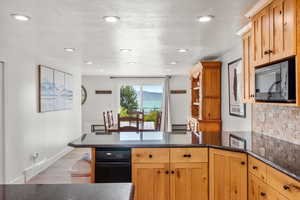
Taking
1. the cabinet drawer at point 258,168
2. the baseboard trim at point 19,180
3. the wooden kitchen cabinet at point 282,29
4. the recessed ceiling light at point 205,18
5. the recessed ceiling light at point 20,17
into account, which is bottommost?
the baseboard trim at point 19,180

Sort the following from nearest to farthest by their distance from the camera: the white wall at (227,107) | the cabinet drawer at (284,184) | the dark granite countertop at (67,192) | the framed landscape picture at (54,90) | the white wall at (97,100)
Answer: the dark granite countertop at (67,192) < the cabinet drawer at (284,184) < the white wall at (227,107) < the framed landscape picture at (54,90) < the white wall at (97,100)

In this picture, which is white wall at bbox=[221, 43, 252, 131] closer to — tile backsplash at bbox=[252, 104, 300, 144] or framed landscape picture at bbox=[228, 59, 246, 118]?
framed landscape picture at bbox=[228, 59, 246, 118]

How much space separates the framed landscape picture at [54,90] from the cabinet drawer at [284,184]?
4.17 m

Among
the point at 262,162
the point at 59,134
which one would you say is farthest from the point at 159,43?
the point at 59,134

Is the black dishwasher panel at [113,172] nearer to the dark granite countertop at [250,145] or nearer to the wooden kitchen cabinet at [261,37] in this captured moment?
the dark granite countertop at [250,145]

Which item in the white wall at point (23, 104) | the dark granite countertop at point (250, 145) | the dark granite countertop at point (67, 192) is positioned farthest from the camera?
the white wall at point (23, 104)

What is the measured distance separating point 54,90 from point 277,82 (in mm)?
4611

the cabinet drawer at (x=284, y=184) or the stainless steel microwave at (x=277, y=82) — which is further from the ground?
the stainless steel microwave at (x=277, y=82)

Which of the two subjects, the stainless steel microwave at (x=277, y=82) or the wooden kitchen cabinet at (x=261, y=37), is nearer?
the stainless steel microwave at (x=277, y=82)

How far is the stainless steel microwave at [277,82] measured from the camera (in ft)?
6.16

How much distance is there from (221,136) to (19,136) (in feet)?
10.4

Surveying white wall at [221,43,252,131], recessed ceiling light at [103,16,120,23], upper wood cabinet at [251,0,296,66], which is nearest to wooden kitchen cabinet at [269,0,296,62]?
upper wood cabinet at [251,0,296,66]

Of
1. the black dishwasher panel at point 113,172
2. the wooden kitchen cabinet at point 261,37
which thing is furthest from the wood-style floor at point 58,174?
the wooden kitchen cabinet at point 261,37

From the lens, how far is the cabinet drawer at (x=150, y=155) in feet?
8.68
